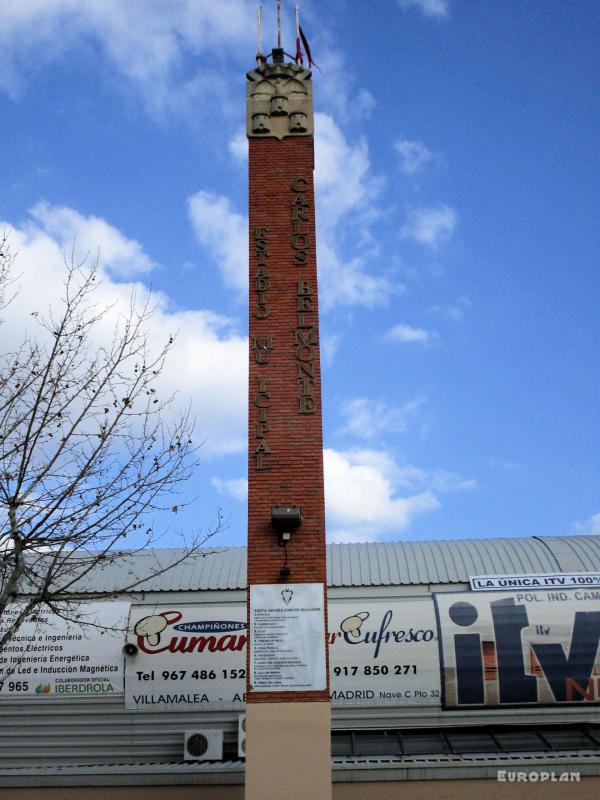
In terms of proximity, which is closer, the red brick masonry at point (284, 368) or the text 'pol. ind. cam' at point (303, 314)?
the red brick masonry at point (284, 368)

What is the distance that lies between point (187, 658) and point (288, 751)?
6.31 m

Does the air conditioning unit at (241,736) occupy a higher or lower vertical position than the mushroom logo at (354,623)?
lower

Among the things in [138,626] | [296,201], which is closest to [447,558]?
[138,626]

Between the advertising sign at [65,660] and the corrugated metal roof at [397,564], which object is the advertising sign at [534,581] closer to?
the corrugated metal roof at [397,564]

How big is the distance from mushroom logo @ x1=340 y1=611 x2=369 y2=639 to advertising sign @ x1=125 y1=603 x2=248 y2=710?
222cm

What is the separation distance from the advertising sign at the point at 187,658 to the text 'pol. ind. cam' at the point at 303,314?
21.8 ft

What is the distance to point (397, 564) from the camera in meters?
20.7

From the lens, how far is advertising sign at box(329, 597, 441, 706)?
61.4 feet

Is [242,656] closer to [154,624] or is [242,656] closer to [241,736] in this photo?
[241,736]

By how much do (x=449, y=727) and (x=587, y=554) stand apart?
548cm

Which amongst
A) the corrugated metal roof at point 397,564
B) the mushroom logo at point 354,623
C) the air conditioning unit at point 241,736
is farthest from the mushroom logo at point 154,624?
the mushroom logo at point 354,623

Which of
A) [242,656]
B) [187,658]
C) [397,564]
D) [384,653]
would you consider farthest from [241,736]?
[397,564]

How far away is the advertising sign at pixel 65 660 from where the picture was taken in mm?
19141

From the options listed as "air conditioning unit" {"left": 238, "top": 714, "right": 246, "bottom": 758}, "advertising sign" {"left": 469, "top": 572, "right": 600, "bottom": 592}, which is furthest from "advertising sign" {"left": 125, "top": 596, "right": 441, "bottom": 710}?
"advertising sign" {"left": 469, "top": 572, "right": 600, "bottom": 592}
